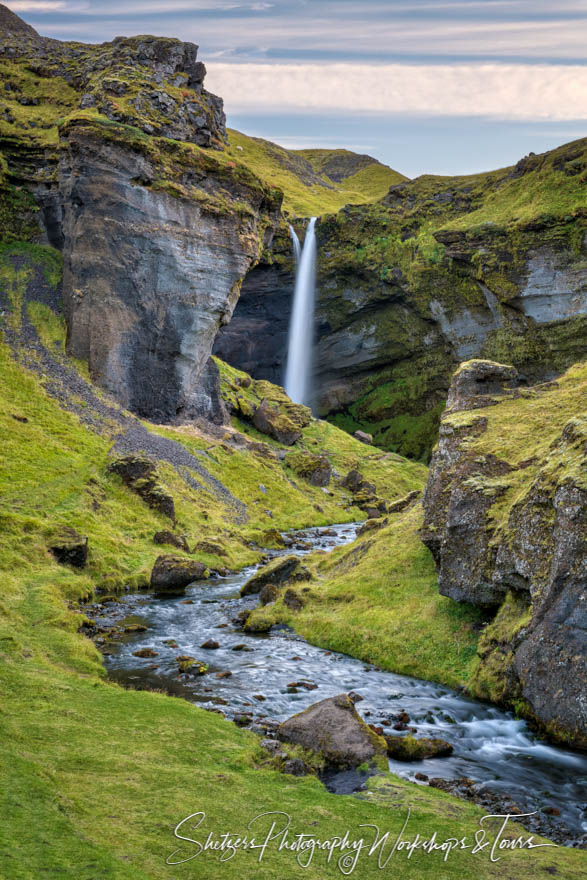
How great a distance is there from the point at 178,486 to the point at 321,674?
33.0 m

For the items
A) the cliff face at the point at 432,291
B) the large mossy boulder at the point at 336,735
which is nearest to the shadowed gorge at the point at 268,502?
the large mossy boulder at the point at 336,735

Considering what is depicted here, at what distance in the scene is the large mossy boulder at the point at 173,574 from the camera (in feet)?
127

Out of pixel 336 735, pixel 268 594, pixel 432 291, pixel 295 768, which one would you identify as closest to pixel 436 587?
pixel 268 594

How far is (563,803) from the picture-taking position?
15984 mm

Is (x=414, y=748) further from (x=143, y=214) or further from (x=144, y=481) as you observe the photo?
(x=143, y=214)

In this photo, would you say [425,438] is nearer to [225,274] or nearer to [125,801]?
[225,274]

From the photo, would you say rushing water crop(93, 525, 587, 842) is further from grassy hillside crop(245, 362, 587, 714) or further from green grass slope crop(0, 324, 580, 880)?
green grass slope crop(0, 324, 580, 880)

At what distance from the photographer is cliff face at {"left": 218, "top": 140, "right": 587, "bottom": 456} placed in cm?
8744

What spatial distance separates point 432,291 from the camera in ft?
330

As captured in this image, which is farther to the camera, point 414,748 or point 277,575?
point 277,575

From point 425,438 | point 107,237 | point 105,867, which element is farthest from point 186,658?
point 425,438

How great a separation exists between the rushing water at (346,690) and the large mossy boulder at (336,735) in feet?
3.39

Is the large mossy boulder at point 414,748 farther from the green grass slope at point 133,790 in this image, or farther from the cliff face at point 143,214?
the cliff face at point 143,214

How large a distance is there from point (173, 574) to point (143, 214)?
42921 mm
